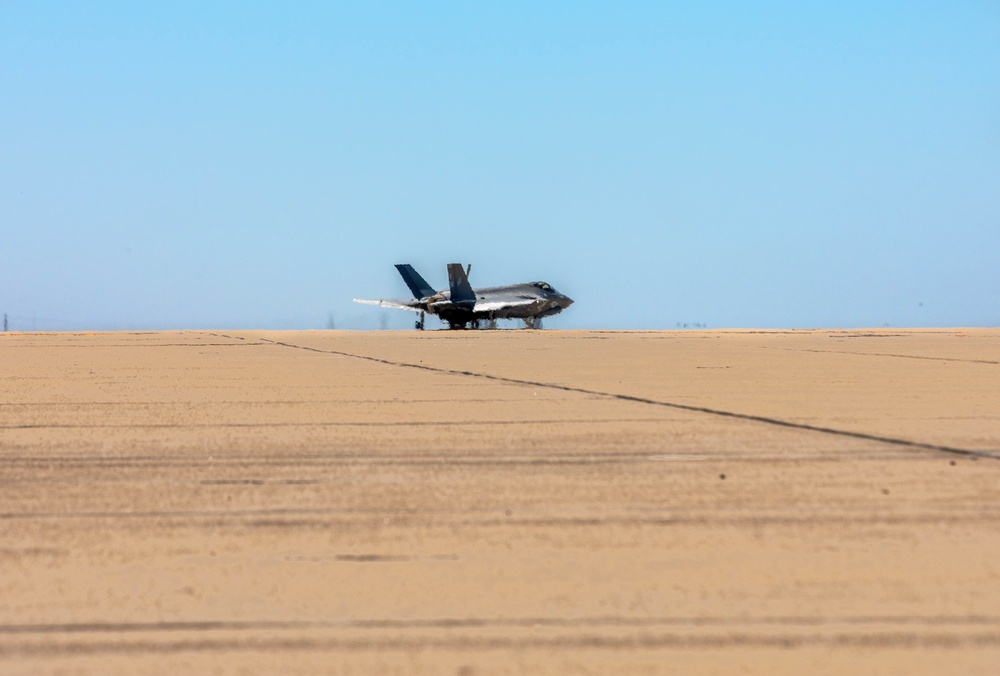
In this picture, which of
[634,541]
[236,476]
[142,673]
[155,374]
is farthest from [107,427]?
[155,374]

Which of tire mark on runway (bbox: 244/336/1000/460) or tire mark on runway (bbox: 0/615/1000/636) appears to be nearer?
tire mark on runway (bbox: 0/615/1000/636)

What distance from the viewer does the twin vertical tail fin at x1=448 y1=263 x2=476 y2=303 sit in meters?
69.4

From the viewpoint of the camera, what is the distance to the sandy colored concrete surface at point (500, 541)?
2848mm

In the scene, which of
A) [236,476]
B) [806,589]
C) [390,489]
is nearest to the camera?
[806,589]

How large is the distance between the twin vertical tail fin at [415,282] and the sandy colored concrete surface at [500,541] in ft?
232

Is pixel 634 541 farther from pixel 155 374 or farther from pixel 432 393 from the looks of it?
pixel 155 374

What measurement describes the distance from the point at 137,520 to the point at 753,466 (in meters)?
3.24

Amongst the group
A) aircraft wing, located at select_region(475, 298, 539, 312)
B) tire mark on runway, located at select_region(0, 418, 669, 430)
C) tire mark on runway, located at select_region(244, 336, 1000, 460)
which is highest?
aircraft wing, located at select_region(475, 298, 539, 312)

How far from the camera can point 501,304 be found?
7106cm

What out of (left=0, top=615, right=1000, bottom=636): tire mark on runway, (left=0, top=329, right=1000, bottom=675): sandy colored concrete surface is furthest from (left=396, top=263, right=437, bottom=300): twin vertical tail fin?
(left=0, top=615, right=1000, bottom=636): tire mark on runway

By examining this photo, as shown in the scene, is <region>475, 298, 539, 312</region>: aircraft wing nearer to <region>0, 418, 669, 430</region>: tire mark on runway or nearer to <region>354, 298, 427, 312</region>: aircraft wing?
<region>354, 298, 427, 312</region>: aircraft wing

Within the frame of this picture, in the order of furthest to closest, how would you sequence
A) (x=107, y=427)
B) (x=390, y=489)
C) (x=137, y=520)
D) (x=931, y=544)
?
(x=107, y=427) < (x=390, y=489) < (x=137, y=520) < (x=931, y=544)

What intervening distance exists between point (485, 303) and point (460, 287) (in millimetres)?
2108

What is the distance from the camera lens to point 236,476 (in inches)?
225
